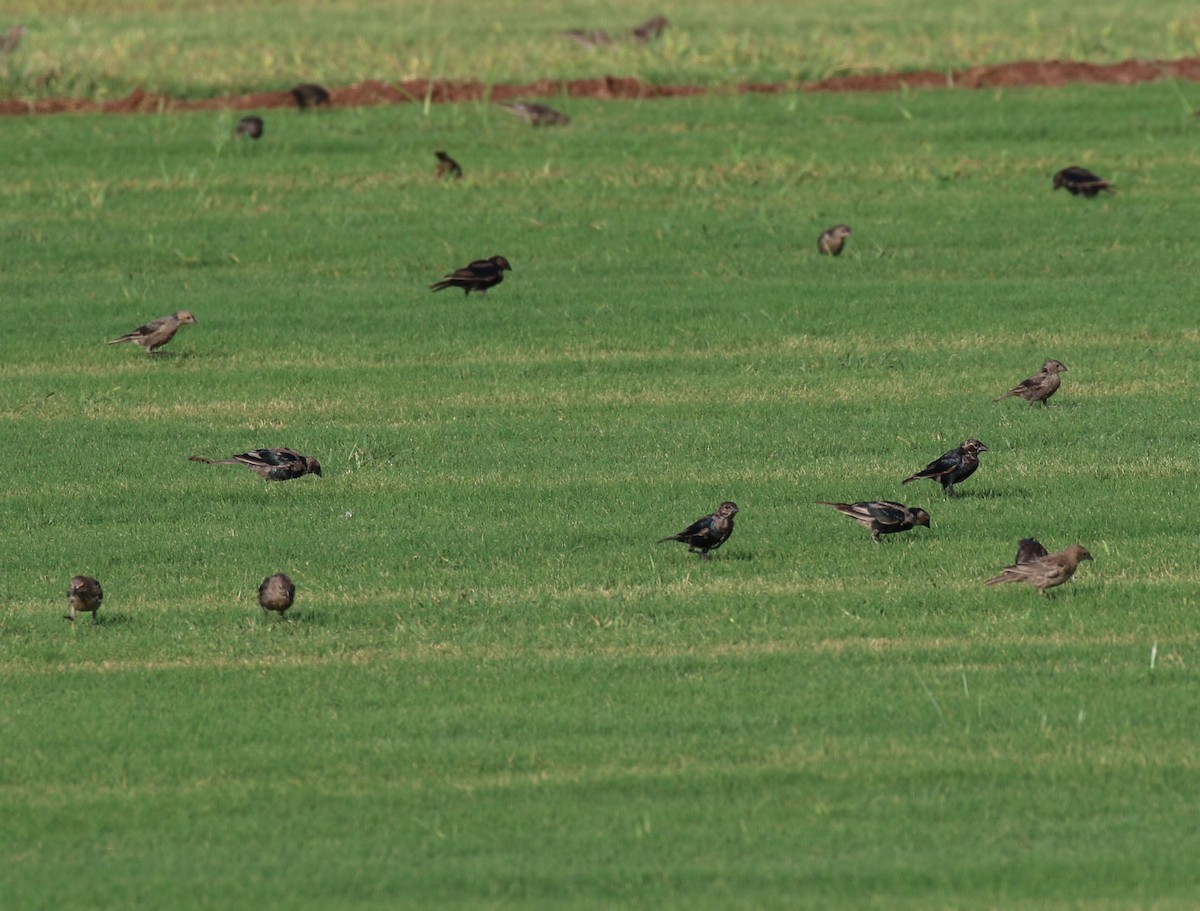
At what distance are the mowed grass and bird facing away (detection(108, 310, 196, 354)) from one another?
38cm

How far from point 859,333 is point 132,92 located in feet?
60.2

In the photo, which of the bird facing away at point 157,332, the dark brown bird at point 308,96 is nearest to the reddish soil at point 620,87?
the dark brown bird at point 308,96

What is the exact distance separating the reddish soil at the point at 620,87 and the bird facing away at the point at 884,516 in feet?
69.2

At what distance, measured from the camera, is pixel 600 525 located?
14516 mm

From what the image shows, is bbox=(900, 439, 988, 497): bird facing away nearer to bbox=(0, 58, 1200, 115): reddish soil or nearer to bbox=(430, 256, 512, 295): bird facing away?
bbox=(430, 256, 512, 295): bird facing away

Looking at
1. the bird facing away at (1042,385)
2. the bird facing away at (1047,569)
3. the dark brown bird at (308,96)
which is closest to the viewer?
the bird facing away at (1047,569)

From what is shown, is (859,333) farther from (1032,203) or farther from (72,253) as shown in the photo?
(72,253)

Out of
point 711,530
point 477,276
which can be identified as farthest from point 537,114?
point 711,530

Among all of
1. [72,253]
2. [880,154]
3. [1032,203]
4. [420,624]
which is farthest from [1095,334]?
[72,253]

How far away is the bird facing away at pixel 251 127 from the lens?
30359 millimetres

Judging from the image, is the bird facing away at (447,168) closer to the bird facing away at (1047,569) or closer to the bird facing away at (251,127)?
the bird facing away at (251,127)

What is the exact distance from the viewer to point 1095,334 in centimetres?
2089

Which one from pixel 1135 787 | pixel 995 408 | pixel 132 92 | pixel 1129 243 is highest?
pixel 132 92

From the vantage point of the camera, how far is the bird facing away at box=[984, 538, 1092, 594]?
40.3 feet
